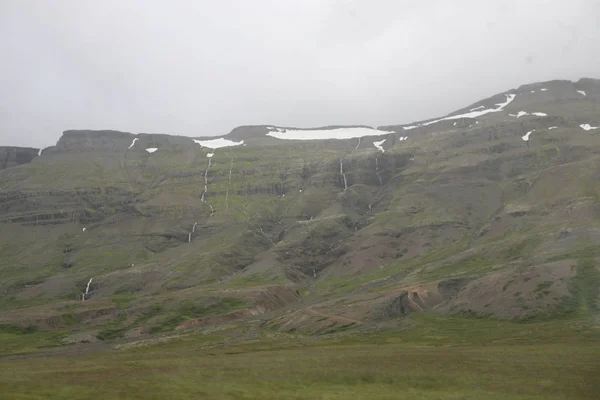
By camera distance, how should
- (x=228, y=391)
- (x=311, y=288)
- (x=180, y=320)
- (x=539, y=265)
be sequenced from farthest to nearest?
(x=311, y=288) < (x=180, y=320) < (x=539, y=265) < (x=228, y=391)

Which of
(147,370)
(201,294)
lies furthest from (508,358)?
(201,294)

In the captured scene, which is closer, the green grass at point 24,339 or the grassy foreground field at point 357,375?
the grassy foreground field at point 357,375

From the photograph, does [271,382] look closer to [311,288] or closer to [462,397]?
[462,397]

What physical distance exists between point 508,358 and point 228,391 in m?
35.0

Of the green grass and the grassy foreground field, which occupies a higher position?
the grassy foreground field

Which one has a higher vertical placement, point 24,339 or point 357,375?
point 357,375

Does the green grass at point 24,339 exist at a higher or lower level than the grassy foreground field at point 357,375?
lower

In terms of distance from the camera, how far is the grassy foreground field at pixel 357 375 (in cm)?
4638

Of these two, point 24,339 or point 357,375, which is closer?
point 357,375

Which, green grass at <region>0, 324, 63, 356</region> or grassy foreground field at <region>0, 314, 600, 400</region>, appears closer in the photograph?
grassy foreground field at <region>0, 314, 600, 400</region>

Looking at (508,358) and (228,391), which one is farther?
(508,358)

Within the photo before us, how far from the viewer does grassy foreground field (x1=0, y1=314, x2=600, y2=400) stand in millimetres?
46375

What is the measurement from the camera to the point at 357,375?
54812 millimetres

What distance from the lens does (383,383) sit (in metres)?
51.8
